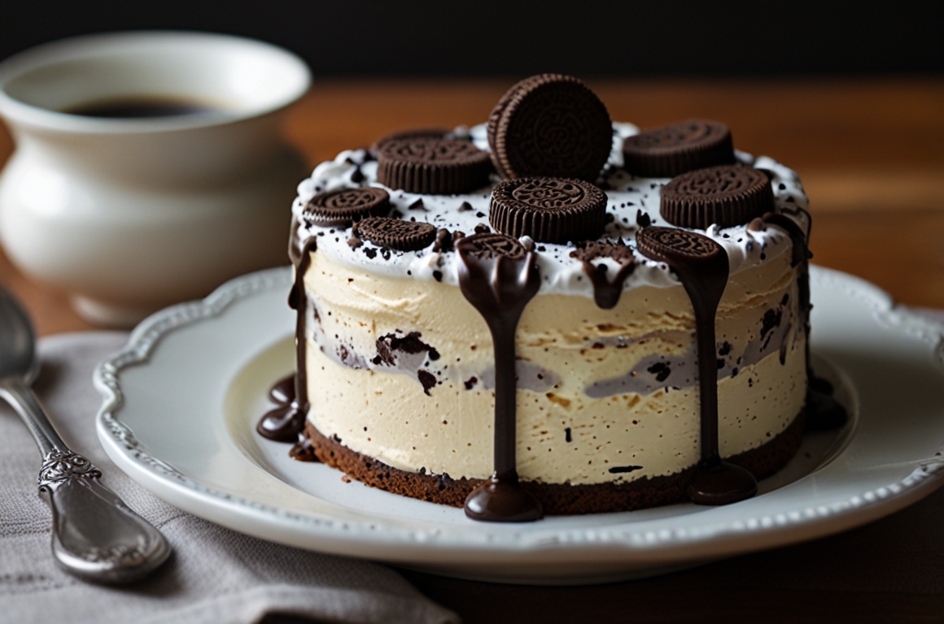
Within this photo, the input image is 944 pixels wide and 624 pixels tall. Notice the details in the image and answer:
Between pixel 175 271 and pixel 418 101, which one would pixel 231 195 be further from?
pixel 418 101

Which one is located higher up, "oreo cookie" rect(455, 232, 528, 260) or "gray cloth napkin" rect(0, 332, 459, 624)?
"oreo cookie" rect(455, 232, 528, 260)

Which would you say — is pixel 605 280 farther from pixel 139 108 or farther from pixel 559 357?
pixel 139 108

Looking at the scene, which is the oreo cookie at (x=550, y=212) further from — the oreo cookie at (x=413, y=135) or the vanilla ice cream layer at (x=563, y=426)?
the oreo cookie at (x=413, y=135)

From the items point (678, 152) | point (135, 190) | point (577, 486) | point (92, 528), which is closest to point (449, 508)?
point (577, 486)

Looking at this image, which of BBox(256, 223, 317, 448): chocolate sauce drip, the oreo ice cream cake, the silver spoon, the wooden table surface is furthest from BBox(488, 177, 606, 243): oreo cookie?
the silver spoon

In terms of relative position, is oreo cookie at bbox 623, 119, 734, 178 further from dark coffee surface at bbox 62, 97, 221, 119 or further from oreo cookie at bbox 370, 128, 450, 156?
dark coffee surface at bbox 62, 97, 221, 119

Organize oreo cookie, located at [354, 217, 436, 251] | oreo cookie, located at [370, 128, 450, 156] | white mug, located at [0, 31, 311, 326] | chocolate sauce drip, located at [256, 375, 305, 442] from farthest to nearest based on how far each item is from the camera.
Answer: white mug, located at [0, 31, 311, 326] → oreo cookie, located at [370, 128, 450, 156] → chocolate sauce drip, located at [256, 375, 305, 442] → oreo cookie, located at [354, 217, 436, 251]

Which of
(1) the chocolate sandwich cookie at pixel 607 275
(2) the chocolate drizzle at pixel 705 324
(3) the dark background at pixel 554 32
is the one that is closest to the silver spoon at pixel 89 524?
(1) the chocolate sandwich cookie at pixel 607 275
